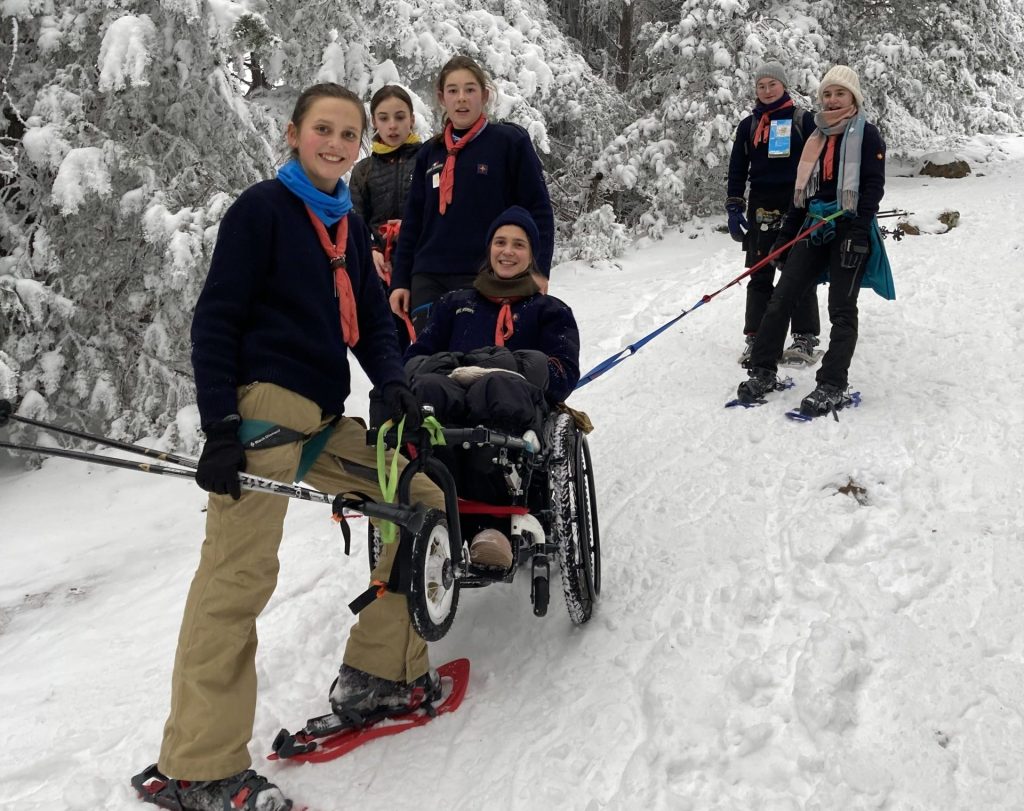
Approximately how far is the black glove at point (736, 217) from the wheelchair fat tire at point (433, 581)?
4765 mm

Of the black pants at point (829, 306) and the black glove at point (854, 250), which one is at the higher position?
the black glove at point (854, 250)

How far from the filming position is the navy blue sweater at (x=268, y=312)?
2340mm

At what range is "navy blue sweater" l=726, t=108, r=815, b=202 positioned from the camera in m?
6.13

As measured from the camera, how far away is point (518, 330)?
3.74m

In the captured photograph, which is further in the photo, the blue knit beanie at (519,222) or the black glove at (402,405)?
the blue knit beanie at (519,222)

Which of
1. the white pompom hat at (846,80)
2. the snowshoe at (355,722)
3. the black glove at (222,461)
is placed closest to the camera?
the black glove at (222,461)

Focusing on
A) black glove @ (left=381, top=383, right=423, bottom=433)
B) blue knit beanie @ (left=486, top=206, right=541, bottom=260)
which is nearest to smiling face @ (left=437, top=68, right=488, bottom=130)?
blue knit beanie @ (left=486, top=206, right=541, bottom=260)

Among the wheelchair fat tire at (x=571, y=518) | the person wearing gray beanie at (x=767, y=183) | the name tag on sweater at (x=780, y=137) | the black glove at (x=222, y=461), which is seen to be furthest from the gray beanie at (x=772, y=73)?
the black glove at (x=222, y=461)

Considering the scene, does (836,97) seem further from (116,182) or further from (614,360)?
(116,182)

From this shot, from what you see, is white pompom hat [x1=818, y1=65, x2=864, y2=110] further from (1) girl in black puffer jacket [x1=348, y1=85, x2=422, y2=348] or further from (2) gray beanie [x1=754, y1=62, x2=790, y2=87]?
(1) girl in black puffer jacket [x1=348, y1=85, x2=422, y2=348]

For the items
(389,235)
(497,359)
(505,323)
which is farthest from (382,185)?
(497,359)

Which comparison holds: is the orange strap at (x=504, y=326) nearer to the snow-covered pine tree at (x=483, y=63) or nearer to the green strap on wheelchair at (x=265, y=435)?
the green strap on wheelchair at (x=265, y=435)

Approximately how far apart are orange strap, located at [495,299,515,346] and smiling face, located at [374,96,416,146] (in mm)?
1840

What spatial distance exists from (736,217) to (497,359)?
403 cm
